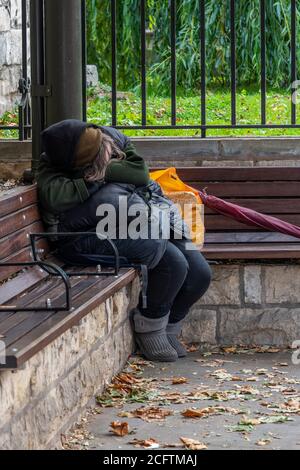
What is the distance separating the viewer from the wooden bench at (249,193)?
25.5ft

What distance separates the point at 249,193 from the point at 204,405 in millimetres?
2021

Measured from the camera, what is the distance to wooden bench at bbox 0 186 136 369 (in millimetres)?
4914

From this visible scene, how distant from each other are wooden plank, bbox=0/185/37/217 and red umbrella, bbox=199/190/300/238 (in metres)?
1.32

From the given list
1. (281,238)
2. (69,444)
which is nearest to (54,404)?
(69,444)

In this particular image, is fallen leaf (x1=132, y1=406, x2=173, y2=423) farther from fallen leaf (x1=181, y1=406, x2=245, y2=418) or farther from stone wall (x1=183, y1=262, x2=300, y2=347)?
stone wall (x1=183, y1=262, x2=300, y2=347)

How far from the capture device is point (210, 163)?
8.09 meters

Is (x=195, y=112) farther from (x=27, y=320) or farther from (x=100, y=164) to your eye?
(x=27, y=320)

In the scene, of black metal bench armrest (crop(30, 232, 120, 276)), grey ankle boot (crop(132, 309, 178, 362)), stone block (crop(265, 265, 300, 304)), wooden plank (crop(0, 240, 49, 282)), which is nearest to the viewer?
wooden plank (crop(0, 240, 49, 282))

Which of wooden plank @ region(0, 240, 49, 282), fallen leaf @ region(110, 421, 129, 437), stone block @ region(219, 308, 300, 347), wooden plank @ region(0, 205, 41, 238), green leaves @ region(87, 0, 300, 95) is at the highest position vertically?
green leaves @ region(87, 0, 300, 95)

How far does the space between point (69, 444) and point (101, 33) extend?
8580 mm

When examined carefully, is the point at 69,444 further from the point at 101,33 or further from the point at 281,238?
the point at 101,33

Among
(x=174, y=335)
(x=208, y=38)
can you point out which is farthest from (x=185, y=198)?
(x=208, y=38)

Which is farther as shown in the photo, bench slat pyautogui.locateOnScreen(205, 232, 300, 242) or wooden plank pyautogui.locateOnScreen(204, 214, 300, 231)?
wooden plank pyautogui.locateOnScreen(204, 214, 300, 231)

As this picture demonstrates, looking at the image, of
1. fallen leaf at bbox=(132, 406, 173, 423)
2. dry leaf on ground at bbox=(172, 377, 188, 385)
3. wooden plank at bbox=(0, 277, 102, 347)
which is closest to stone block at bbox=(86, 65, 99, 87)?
dry leaf on ground at bbox=(172, 377, 188, 385)
